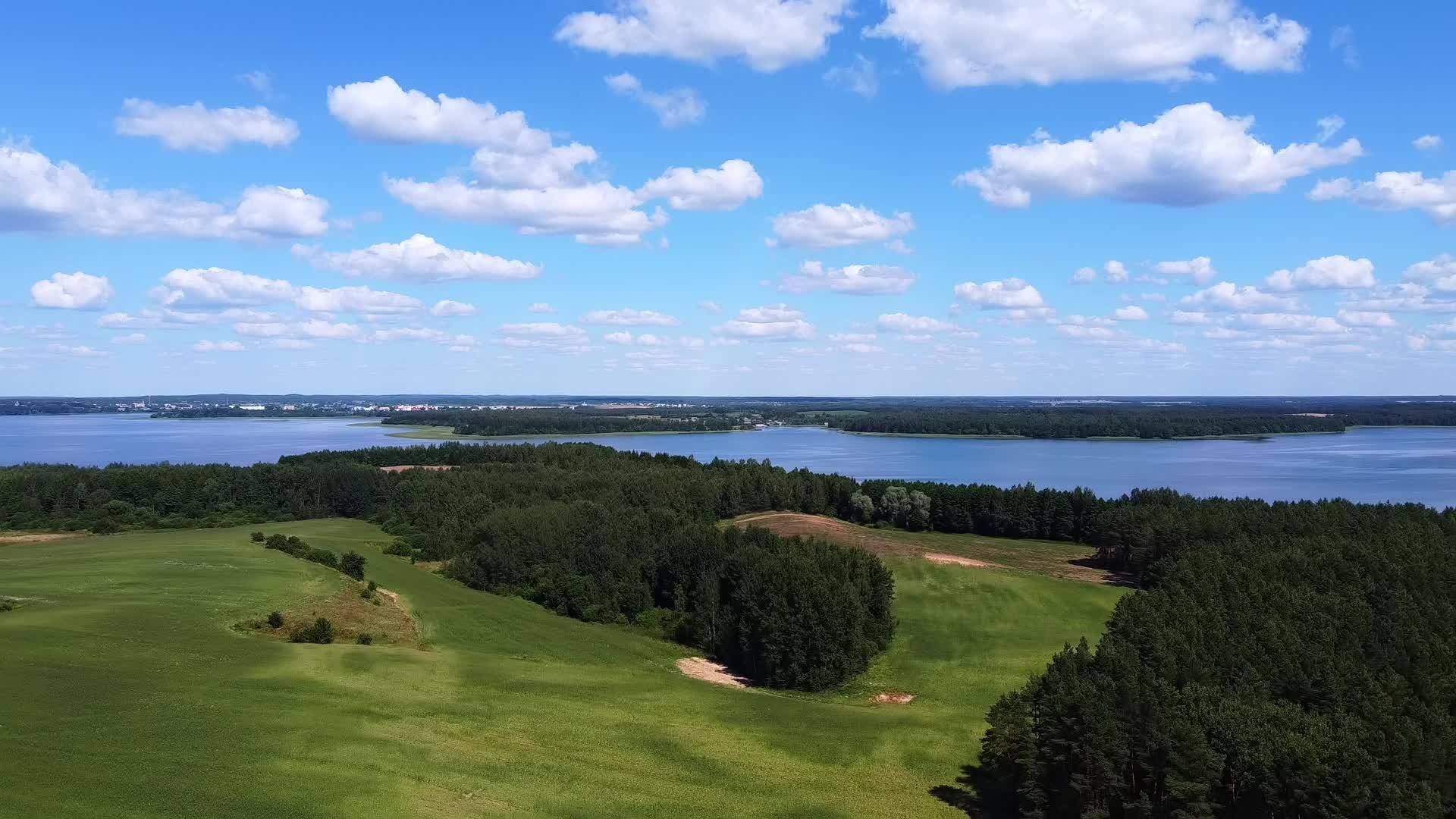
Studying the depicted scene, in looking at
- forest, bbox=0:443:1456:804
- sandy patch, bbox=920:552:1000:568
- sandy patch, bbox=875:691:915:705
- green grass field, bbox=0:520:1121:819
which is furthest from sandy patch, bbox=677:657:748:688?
sandy patch, bbox=920:552:1000:568

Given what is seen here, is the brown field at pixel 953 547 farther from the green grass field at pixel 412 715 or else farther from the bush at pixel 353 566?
the bush at pixel 353 566

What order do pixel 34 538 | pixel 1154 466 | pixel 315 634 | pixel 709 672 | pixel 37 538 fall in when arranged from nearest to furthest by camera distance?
1. pixel 315 634
2. pixel 709 672
3. pixel 34 538
4. pixel 37 538
5. pixel 1154 466

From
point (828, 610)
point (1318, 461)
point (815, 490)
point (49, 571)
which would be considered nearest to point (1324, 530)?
point (828, 610)

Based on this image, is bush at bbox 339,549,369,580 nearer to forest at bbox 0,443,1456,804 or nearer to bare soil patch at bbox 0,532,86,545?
forest at bbox 0,443,1456,804

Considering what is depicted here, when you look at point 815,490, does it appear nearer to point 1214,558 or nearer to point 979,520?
point 979,520

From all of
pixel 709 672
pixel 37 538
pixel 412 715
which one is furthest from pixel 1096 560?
pixel 37 538

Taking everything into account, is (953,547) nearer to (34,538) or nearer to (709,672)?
(709,672)
